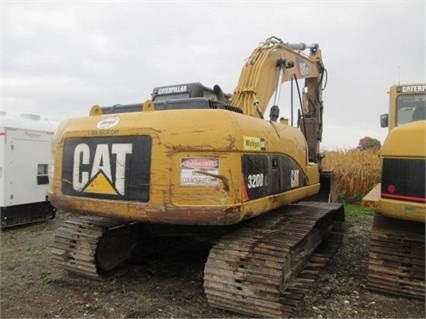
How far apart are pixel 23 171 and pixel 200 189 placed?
18.5 feet

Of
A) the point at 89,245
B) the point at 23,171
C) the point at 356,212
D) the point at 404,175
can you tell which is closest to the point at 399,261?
the point at 404,175

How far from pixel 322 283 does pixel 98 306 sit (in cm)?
226

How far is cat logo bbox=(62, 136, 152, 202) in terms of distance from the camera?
3568 millimetres

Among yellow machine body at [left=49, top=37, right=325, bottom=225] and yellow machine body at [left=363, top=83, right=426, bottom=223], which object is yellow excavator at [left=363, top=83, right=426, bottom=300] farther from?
yellow machine body at [left=49, top=37, right=325, bottom=225]

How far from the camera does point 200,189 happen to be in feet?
11.2

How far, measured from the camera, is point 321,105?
7191 millimetres

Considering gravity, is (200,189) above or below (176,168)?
below

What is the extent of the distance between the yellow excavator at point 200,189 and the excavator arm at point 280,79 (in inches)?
1.3

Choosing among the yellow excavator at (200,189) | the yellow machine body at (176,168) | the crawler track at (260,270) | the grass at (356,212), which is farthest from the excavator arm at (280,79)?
the grass at (356,212)

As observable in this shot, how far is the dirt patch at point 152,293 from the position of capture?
3711 mm

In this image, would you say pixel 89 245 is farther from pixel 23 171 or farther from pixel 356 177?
pixel 356 177

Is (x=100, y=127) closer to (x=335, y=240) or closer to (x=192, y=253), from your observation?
(x=192, y=253)

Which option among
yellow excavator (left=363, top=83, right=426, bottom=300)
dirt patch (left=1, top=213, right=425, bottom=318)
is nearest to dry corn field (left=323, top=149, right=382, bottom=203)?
dirt patch (left=1, top=213, right=425, bottom=318)

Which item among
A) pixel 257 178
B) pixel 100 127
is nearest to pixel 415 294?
pixel 257 178
